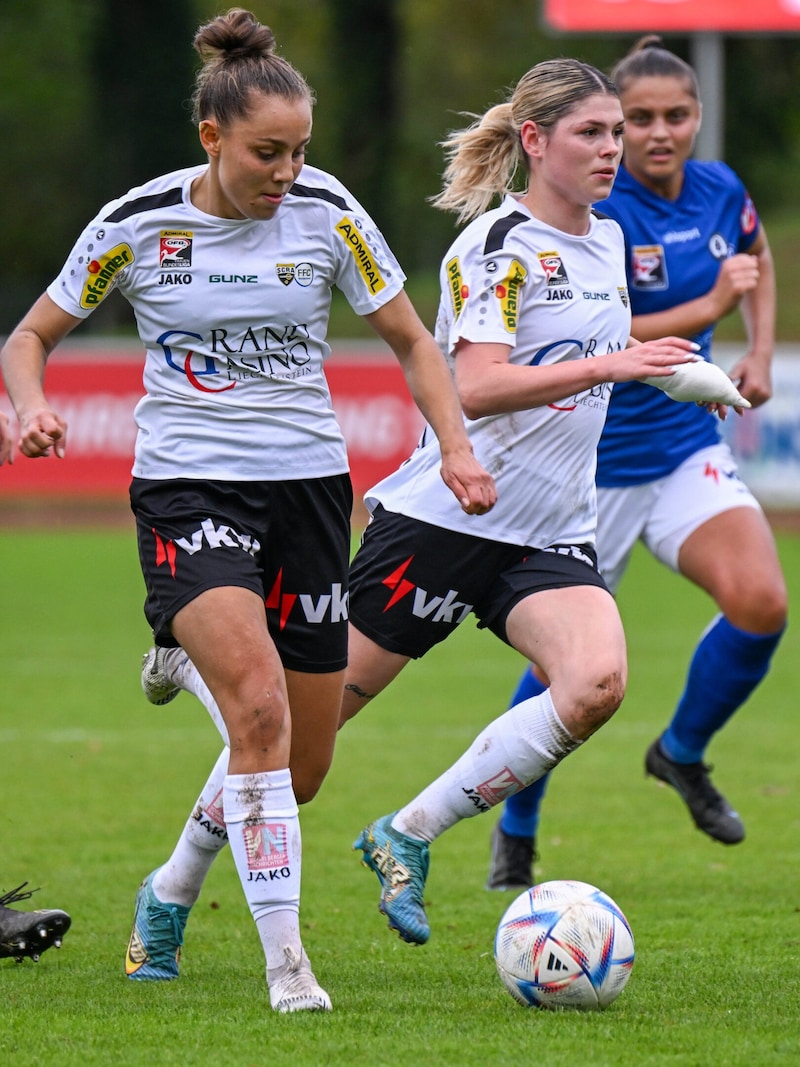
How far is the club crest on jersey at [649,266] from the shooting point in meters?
5.92

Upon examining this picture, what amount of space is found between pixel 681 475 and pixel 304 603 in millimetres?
2185

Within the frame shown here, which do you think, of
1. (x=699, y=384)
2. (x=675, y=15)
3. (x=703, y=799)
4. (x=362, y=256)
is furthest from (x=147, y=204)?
(x=675, y=15)

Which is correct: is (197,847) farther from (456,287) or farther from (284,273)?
(456,287)

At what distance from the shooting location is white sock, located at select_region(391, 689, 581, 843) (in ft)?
14.9

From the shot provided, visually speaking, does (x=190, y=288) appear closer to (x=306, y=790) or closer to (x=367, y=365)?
(x=306, y=790)

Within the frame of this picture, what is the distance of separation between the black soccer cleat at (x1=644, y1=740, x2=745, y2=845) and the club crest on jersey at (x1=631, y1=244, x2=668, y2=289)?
167 centimetres

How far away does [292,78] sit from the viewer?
13.5 feet

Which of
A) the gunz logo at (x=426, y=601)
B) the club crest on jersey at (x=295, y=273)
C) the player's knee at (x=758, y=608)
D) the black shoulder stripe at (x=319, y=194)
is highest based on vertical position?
the black shoulder stripe at (x=319, y=194)

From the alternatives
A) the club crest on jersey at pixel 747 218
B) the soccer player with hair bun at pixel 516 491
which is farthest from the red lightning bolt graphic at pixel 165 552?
the club crest on jersey at pixel 747 218

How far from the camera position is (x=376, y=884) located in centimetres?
605

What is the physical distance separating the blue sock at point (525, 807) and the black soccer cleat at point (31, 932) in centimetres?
182

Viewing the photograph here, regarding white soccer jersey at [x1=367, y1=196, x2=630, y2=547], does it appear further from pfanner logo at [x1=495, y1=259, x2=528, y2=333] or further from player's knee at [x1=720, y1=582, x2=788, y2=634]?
player's knee at [x1=720, y1=582, x2=788, y2=634]

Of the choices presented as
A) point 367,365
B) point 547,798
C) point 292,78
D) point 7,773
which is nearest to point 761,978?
point 292,78

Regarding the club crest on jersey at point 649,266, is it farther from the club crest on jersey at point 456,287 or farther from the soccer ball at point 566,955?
the soccer ball at point 566,955
